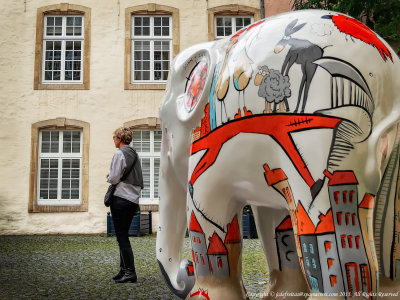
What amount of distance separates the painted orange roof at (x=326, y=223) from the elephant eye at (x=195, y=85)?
62 centimetres

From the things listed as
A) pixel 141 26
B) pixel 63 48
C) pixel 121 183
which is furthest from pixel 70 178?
pixel 121 183

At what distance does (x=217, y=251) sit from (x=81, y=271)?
397 cm

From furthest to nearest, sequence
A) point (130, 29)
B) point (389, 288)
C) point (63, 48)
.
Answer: point (63, 48) → point (130, 29) → point (389, 288)

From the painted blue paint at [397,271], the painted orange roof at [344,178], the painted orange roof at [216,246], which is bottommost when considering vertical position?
the painted blue paint at [397,271]

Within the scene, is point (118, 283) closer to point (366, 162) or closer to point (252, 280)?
point (252, 280)

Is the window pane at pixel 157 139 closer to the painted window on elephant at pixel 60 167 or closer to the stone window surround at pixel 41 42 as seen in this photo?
the painted window on elephant at pixel 60 167

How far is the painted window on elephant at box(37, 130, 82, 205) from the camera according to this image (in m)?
11.6

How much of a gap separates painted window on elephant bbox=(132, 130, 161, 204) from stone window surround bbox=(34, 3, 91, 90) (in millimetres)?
1801

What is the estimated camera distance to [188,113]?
5.59 ft

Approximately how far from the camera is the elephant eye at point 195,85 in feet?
5.45

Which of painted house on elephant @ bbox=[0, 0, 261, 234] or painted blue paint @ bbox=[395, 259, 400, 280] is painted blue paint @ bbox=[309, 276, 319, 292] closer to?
painted blue paint @ bbox=[395, 259, 400, 280]

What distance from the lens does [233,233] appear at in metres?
1.68

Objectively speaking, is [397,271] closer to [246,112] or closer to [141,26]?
[246,112]

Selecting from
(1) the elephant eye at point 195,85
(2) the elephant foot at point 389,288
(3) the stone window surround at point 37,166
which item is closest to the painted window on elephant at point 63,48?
(3) the stone window surround at point 37,166
